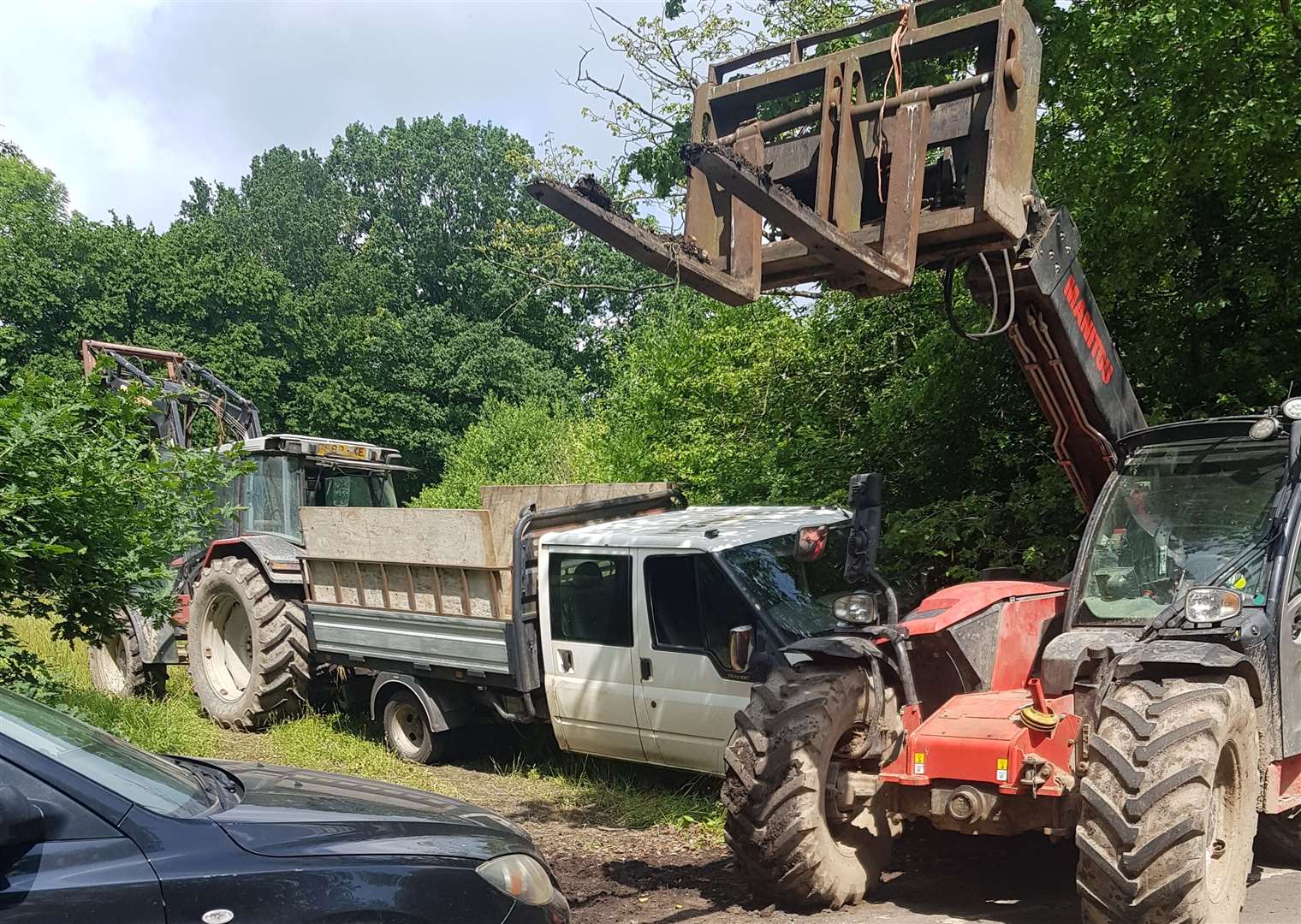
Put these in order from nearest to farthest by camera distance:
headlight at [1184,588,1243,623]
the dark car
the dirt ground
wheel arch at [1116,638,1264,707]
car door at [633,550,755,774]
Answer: the dark car < wheel arch at [1116,638,1264,707] < headlight at [1184,588,1243,623] < the dirt ground < car door at [633,550,755,774]

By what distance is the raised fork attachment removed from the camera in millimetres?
4293

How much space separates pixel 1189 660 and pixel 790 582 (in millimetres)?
2946

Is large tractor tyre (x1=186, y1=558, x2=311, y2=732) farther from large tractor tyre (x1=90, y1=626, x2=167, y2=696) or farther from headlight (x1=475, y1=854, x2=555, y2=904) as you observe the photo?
headlight (x1=475, y1=854, x2=555, y2=904)

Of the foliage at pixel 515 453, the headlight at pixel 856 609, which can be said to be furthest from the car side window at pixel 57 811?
the foliage at pixel 515 453

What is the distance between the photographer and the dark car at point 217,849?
264 cm

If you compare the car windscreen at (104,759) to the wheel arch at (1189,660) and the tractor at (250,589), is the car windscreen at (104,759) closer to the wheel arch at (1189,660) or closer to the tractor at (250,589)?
the wheel arch at (1189,660)

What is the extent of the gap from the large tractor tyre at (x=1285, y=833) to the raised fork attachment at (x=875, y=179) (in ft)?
10.2

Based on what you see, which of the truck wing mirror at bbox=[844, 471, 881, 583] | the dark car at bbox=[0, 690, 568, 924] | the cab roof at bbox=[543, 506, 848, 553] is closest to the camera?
the dark car at bbox=[0, 690, 568, 924]

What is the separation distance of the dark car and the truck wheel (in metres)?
5.03

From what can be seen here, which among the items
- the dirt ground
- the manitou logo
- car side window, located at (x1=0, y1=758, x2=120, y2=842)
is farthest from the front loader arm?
the dirt ground

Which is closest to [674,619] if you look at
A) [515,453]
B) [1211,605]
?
[1211,605]

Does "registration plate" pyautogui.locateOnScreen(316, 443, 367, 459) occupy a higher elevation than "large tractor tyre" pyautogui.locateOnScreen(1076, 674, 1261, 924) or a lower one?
higher

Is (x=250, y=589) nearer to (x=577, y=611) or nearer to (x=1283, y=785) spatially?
(x=577, y=611)

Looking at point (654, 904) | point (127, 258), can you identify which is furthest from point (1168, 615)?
point (127, 258)
